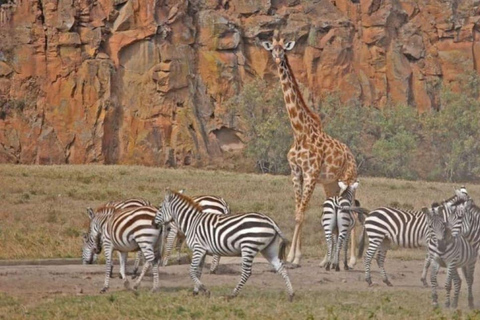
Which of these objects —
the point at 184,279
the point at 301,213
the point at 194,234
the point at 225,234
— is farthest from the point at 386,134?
the point at 225,234

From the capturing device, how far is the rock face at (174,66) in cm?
7150

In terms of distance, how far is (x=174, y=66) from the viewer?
74.6 m

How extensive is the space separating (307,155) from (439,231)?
22.9 feet

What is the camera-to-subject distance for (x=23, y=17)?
242ft

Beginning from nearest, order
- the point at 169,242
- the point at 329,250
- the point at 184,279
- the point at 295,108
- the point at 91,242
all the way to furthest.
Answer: the point at 184,279, the point at 91,242, the point at 169,242, the point at 329,250, the point at 295,108

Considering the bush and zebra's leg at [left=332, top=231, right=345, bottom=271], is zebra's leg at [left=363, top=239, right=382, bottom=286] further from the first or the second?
the bush

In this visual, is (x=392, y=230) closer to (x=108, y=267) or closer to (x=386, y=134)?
(x=108, y=267)

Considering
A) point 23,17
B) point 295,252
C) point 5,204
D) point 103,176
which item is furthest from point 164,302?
point 23,17

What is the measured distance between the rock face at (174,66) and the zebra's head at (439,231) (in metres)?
54.8

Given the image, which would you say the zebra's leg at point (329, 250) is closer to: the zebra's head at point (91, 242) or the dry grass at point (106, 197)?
the dry grass at point (106, 197)

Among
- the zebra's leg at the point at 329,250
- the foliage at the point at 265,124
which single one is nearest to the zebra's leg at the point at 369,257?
the zebra's leg at the point at 329,250

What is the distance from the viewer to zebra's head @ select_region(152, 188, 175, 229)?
17031 millimetres

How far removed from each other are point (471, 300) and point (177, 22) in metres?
62.4

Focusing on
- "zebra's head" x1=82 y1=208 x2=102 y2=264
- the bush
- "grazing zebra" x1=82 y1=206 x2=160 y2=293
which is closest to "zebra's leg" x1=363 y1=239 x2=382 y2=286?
"grazing zebra" x1=82 y1=206 x2=160 y2=293
